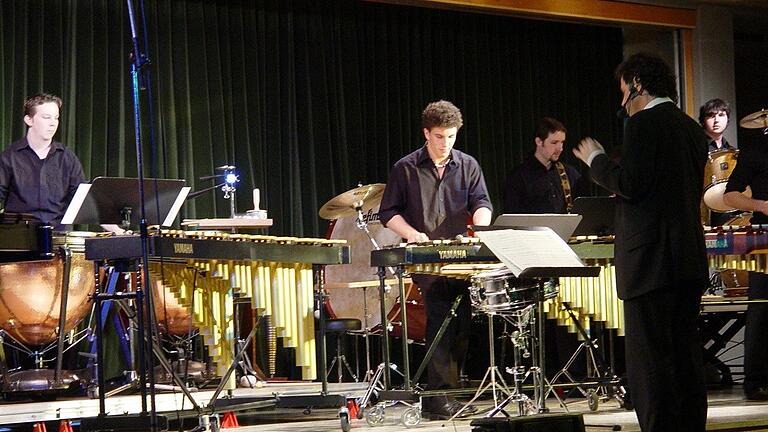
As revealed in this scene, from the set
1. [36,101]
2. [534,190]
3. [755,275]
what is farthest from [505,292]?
[36,101]

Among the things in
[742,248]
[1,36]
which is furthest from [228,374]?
[1,36]

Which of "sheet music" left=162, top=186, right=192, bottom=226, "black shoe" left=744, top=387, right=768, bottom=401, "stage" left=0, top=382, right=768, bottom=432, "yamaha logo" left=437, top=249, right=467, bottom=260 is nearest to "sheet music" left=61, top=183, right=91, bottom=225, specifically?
"sheet music" left=162, top=186, right=192, bottom=226

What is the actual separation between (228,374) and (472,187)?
1.83 meters

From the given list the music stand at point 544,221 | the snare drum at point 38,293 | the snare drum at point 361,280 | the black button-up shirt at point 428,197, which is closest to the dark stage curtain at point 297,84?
the snare drum at point 361,280

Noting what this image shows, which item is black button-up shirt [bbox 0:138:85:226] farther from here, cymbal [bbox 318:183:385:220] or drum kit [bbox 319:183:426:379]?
drum kit [bbox 319:183:426:379]

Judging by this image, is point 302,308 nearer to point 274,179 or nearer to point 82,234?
point 82,234

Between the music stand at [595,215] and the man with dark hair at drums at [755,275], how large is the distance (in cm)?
92

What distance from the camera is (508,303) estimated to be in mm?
5480

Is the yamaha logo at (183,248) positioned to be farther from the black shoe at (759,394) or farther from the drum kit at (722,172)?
the black shoe at (759,394)

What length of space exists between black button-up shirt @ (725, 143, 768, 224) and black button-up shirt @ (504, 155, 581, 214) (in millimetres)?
1246

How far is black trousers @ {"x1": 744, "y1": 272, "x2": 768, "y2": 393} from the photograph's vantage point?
22.8 ft

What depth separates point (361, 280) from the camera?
828cm

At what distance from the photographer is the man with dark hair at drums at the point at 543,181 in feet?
24.6

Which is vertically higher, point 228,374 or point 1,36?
point 1,36
